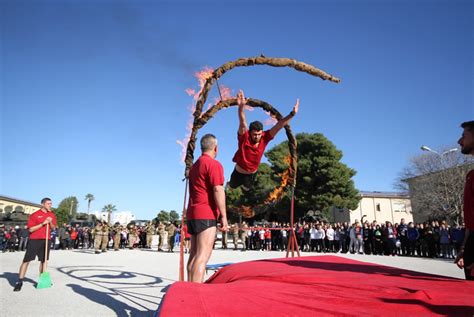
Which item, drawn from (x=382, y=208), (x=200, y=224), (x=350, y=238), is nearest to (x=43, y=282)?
(x=200, y=224)

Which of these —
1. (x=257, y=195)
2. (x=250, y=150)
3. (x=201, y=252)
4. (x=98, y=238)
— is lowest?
(x=98, y=238)

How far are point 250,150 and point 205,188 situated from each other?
5.66 ft

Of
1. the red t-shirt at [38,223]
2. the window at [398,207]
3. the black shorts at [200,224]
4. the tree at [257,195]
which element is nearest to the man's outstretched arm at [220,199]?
the black shorts at [200,224]

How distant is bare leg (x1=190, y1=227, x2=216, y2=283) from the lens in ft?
11.6

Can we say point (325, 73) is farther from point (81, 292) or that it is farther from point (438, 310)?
point (81, 292)

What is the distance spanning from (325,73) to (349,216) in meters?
40.8

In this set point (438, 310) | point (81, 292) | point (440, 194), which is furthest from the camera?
point (440, 194)

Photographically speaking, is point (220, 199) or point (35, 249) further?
point (35, 249)

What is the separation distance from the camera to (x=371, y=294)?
7.54 feet

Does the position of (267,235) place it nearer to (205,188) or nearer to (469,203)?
(205,188)

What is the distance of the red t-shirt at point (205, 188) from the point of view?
3734mm

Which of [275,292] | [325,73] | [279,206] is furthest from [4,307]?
[279,206]

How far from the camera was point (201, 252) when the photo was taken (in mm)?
3635

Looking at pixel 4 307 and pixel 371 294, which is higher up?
pixel 371 294
